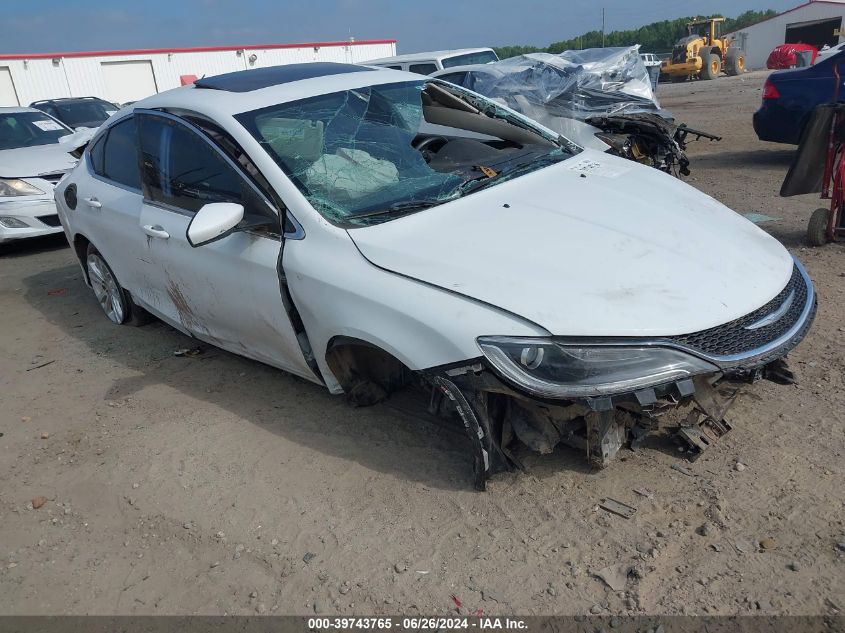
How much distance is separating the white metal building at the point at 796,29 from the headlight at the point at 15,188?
41.2m

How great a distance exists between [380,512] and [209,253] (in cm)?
167

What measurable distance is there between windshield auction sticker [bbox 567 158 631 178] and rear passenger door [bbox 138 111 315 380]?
1684 mm

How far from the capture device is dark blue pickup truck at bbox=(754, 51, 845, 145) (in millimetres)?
8531

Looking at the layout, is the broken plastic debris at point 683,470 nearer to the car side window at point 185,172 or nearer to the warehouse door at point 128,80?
the car side window at point 185,172

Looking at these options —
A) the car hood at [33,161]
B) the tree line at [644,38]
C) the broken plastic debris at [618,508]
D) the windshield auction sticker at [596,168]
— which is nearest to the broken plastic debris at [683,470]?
the broken plastic debris at [618,508]

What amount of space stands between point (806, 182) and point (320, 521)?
4.89m

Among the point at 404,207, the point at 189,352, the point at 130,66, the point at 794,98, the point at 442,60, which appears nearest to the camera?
the point at 404,207

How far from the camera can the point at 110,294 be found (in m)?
5.50

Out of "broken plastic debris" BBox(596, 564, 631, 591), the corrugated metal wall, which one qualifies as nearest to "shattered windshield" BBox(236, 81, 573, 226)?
"broken plastic debris" BBox(596, 564, 631, 591)

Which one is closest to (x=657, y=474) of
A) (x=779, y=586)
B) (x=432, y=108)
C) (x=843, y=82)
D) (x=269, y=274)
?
(x=779, y=586)

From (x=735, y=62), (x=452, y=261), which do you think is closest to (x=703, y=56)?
(x=735, y=62)

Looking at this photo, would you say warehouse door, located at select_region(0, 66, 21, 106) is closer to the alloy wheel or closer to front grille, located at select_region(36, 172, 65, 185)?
front grille, located at select_region(36, 172, 65, 185)

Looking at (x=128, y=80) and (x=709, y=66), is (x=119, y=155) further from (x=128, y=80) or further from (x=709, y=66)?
(x=128, y=80)

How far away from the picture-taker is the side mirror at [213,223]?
10.5 ft
